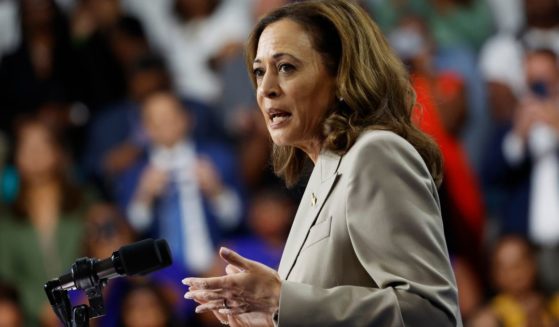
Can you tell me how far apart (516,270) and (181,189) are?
1981 millimetres

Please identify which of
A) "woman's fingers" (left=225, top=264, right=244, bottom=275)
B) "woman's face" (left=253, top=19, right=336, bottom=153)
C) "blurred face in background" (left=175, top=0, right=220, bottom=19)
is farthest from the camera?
"blurred face in background" (left=175, top=0, right=220, bottom=19)

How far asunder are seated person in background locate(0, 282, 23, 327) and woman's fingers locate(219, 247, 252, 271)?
424cm

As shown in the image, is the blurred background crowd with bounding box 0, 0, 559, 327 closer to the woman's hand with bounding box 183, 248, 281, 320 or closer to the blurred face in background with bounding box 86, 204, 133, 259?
the blurred face in background with bounding box 86, 204, 133, 259

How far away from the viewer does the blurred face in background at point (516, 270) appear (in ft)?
19.3

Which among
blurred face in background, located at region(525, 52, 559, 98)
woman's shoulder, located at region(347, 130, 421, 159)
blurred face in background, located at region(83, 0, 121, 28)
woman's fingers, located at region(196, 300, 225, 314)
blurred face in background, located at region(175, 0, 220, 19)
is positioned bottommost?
blurred face in background, located at region(525, 52, 559, 98)

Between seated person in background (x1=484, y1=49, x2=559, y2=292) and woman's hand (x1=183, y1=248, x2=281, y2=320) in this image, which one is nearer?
woman's hand (x1=183, y1=248, x2=281, y2=320)

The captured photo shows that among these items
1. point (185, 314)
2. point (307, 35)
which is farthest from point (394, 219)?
point (185, 314)

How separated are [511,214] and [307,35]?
4.06m

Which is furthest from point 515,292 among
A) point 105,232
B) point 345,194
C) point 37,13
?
point 345,194

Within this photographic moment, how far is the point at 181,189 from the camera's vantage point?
6.04 metres

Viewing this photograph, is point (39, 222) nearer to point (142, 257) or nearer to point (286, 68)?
point (286, 68)

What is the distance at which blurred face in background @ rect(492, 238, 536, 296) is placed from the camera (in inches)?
231

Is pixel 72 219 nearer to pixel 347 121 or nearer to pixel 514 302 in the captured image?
pixel 514 302

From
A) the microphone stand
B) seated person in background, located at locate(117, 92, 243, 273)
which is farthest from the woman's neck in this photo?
seated person in background, located at locate(117, 92, 243, 273)
